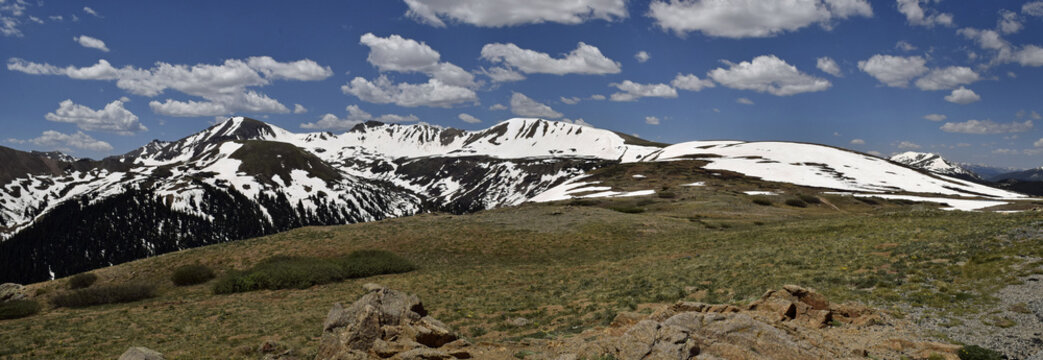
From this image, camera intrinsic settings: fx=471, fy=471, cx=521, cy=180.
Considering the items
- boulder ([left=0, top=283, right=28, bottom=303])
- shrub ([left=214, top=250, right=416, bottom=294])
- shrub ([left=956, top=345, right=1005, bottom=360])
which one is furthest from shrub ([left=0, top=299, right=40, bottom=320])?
shrub ([left=956, top=345, right=1005, bottom=360])

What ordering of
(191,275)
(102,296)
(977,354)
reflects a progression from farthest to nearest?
(191,275) → (102,296) → (977,354)

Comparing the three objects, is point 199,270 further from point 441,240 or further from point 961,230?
point 961,230

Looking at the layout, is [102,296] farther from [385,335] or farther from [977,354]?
[977,354]

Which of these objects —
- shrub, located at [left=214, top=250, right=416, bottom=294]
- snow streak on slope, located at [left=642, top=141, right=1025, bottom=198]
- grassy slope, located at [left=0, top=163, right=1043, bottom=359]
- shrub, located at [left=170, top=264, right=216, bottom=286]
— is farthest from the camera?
snow streak on slope, located at [left=642, top=141, right=1025, bottom=198]

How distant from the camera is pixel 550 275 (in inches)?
1438

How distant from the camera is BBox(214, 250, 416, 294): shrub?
119 ft

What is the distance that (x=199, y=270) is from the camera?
3969 centimetres

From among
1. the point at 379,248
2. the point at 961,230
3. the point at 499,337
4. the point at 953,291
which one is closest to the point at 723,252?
the point at 961,230

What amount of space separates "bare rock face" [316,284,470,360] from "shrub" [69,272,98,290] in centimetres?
3566

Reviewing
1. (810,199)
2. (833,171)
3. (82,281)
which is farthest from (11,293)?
(833,171)

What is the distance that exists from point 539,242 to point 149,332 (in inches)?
1334

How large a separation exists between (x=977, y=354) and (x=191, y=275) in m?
47.5

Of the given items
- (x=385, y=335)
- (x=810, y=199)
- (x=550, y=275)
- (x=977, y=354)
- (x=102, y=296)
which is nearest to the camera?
(x=977, y=354)

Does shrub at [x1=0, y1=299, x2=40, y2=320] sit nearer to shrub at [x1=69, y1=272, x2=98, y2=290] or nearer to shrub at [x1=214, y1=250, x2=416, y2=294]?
shrub at [x1=69, y1=272, x2=98, y2=290]
